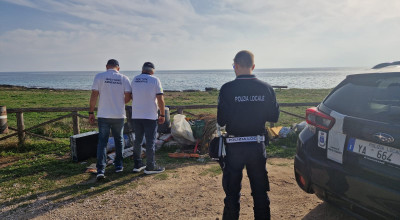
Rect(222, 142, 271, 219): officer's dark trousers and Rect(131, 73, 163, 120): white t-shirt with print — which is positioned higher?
Rect(131, 73, 163, 120): white t-shirt with print

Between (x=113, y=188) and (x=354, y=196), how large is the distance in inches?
143

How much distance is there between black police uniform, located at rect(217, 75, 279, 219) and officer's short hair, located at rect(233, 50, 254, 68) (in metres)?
0.13

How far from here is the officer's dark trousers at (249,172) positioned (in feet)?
9.42

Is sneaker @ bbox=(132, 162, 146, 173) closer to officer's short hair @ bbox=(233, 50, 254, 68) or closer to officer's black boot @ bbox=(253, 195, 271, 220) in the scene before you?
officer's black boot @ bbox=(253, 195, 271, 220)

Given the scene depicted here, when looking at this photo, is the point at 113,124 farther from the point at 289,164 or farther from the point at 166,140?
the point at 289,164

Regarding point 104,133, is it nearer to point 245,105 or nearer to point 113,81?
point 113,81

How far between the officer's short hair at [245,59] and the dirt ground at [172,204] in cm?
205

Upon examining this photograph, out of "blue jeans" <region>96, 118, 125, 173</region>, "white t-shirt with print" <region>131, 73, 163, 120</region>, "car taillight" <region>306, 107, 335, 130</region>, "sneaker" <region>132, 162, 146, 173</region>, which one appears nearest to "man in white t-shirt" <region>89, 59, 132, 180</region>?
"blue jeans" <region>96, 118, 125, 173</region>

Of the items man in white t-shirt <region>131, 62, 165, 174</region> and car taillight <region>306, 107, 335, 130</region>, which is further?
man in white t-shirt <region>131, 62, 165, 174</region>

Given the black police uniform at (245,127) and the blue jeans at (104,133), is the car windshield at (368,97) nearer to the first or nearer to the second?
the black police uniform at (245,127)

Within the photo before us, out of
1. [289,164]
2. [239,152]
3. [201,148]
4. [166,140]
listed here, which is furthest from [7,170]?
[289,164]

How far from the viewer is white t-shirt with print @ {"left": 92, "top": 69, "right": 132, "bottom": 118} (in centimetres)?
487

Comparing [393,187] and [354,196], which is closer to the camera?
[393,187]

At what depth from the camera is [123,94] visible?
5039 mm
